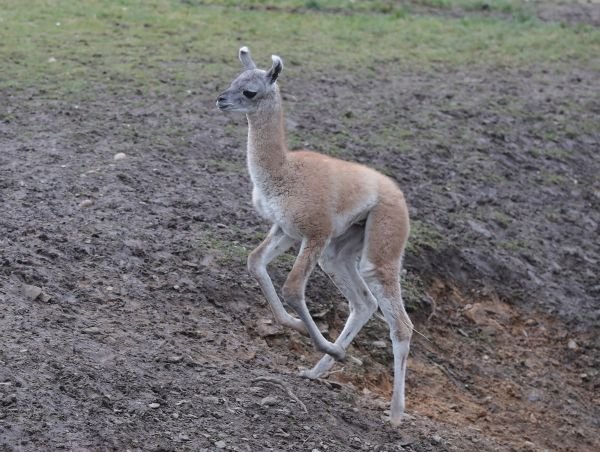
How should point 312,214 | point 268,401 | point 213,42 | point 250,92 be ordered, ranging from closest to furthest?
point 268,401
point 312,214
point 250,92
point 213,42

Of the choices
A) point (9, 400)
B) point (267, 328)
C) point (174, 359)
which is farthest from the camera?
point (267, 328)

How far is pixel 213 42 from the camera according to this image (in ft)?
45.2

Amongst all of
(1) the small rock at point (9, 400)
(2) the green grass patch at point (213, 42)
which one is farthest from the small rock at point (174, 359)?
(2) the green grass patch at point (213, 42)

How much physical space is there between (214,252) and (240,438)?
2447mm

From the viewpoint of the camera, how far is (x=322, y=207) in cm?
665

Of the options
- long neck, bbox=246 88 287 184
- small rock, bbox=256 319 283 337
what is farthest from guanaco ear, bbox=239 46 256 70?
small rock, bbox=256 319 283 337

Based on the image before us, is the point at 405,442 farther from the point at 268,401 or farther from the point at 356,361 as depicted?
the point at 356,361

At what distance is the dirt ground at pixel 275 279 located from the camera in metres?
6.04

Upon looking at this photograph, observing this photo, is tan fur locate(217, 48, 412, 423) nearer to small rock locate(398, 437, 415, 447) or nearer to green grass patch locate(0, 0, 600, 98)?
small rock locate(398, 437, 415, 447)

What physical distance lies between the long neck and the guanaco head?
1.7 inches

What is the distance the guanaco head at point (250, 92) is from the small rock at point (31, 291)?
1590 mm

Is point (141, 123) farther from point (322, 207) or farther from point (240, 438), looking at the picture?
point (240, 438)

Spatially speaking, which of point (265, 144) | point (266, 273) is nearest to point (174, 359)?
point (266, 273)

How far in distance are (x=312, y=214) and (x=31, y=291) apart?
5.91 feet
